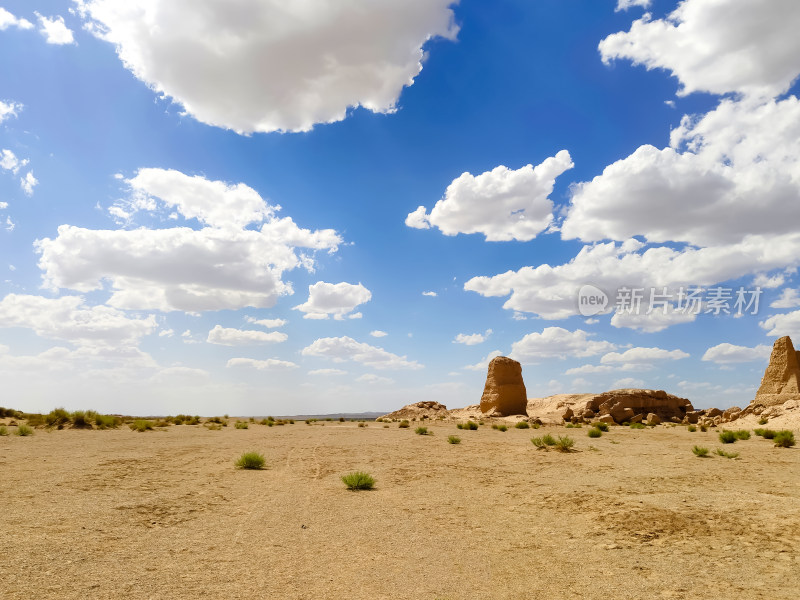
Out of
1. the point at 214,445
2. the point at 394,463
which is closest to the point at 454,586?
the point at 394,463

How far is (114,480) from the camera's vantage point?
11273mm

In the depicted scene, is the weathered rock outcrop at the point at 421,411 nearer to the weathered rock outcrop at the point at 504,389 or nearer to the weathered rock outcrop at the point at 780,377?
the weathered rock outcrop at the point at 504,389

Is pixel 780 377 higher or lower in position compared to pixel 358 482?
higher

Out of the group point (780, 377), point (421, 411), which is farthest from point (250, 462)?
point (421, 411)

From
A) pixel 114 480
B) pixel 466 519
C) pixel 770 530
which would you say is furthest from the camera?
pixel 114 480

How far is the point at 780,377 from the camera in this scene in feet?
121

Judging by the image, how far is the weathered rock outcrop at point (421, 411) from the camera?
6168 centimetres

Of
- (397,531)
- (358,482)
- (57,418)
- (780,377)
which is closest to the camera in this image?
(397,531)

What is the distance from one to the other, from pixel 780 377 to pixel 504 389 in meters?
21.9

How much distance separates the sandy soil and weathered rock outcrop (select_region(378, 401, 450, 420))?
157 ft

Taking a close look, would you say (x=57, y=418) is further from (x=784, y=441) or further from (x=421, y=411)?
(x=421, y=411)

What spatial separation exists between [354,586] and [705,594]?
156 inches

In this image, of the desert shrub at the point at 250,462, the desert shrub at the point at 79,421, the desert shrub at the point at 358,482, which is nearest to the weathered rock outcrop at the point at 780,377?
the desert shrub at the point at 358,482

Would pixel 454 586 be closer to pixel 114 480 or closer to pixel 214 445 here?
pixel 114 480
